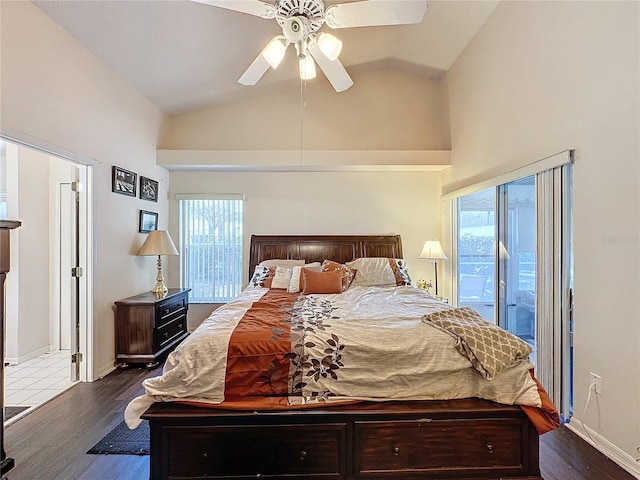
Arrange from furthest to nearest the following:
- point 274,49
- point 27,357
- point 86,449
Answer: point 27,357 → point 274,49 → point 86,449

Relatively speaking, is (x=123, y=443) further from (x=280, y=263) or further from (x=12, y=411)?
(x=280, y=263)

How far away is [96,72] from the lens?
10.4 feet

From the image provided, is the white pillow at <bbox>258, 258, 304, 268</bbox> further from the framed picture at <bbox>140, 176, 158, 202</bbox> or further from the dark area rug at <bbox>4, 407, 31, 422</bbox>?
the dark area rug at <bbox>4, 407, 31, 422</bbox>

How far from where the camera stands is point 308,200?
4.90m

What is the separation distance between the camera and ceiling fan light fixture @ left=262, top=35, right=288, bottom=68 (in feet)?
7.68

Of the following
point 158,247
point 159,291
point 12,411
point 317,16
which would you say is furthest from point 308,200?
point 12,411

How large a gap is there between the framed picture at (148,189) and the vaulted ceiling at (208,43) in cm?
97

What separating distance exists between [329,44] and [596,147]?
185 cm

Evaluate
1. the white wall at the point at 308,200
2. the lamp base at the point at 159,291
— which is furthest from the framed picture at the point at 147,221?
the lamp base at the point at 159,291

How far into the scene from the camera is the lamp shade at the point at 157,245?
3942 millimetres

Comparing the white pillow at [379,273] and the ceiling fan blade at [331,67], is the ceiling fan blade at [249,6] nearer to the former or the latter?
the ceiling fan blade at [331,67]

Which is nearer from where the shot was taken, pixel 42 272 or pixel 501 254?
pixel 501 254

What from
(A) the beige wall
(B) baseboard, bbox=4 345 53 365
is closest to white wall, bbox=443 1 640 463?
(A) the beige wall

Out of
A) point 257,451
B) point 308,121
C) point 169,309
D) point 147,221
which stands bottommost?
point 257,451
